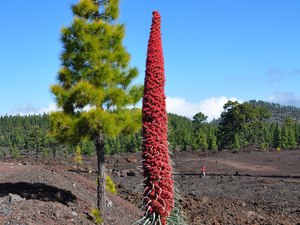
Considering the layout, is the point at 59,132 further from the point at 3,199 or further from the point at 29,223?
the point at 29,223

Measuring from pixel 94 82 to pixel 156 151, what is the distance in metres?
13.1

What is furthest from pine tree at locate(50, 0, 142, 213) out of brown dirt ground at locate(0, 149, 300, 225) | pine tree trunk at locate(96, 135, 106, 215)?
brown dirt ground at locate(0, 149, 300, 225)

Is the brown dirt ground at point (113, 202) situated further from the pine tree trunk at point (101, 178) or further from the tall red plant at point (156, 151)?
the tall red plant at point (156, 151)

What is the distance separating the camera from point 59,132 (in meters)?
16.3

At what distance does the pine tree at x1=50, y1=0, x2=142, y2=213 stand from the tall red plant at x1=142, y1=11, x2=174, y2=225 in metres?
12.3

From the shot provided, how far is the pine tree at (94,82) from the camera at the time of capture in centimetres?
1588

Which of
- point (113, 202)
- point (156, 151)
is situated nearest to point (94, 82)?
point (113, 202)

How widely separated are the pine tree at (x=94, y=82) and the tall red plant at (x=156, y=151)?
Result: 12.3 metres

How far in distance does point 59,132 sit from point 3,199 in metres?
3.11

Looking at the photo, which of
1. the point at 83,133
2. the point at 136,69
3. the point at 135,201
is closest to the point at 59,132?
the point at 83,133

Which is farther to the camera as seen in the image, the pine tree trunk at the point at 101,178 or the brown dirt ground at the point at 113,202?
the pine tree trunk at the point at 101,178

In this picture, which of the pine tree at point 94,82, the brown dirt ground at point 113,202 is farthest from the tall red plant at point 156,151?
the pine tree at point 94,82

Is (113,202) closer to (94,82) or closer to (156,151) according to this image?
(94,82)

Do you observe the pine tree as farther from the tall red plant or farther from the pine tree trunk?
the tall red plant
